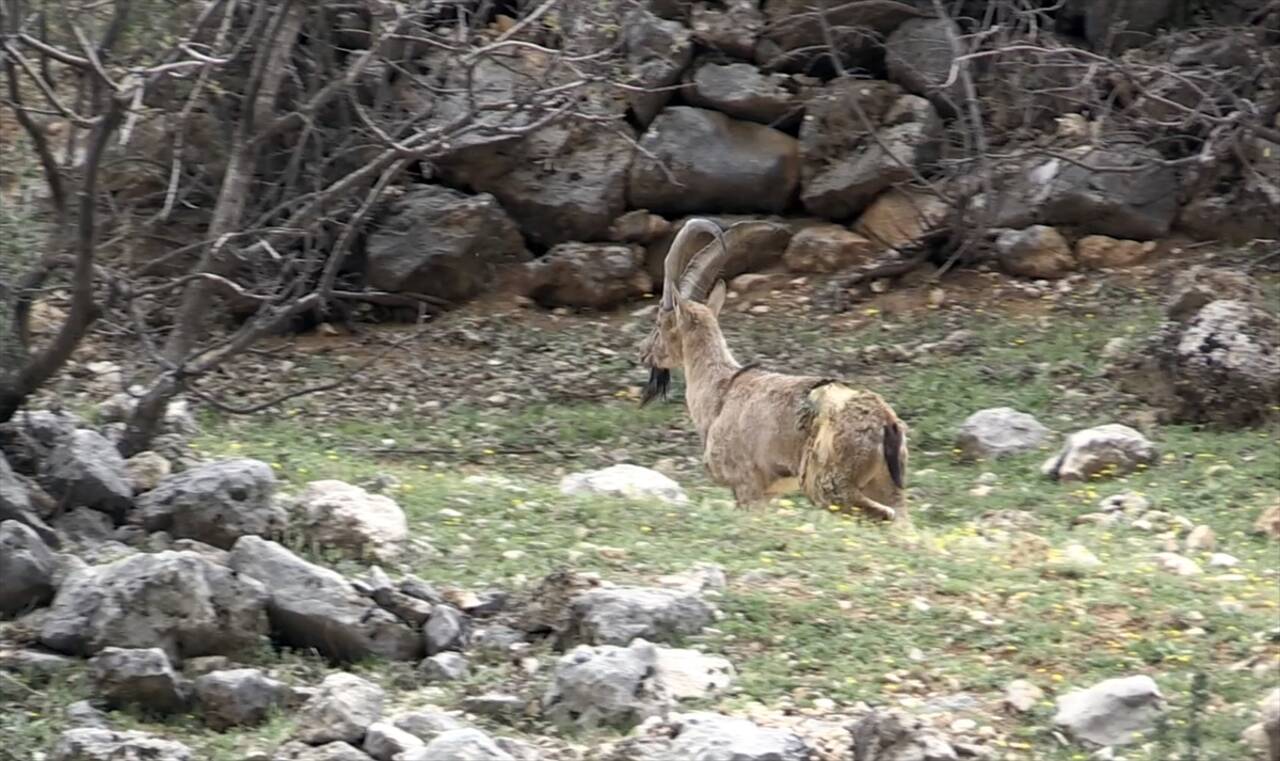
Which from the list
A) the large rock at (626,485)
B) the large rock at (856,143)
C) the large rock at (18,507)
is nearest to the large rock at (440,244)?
the large rock at (856,143)

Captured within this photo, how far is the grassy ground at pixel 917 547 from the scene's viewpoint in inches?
225

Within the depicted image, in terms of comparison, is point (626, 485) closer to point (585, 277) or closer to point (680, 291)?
point (680, 291)

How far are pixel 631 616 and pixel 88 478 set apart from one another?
7.64 feet

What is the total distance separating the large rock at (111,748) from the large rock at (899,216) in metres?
10.5

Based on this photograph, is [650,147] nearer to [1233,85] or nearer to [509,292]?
[509,292]

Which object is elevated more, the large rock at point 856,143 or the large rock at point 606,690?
the large rock at point 606,690

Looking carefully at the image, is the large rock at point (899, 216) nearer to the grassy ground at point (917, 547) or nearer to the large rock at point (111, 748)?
the grassy ground at point (917, 547)

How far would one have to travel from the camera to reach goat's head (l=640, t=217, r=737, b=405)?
10367mm

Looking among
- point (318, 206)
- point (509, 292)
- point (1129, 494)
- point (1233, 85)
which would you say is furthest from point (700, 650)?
point (1233, 85)

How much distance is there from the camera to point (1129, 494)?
944 cm

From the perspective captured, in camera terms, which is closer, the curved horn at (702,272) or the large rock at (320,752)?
the large rock at (320,752)

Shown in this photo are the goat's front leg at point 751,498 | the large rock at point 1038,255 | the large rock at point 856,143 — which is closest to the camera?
the goat's front leg at point 751,498

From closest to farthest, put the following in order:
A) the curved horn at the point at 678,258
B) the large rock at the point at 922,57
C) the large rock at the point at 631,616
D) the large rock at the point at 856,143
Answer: the large rock at the point at 631,616 < the curved horn at the point at 678,258 < the large rock at the point at 856,143 < the large rock at the point at 922,57

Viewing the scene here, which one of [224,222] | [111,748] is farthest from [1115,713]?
[224,222]
